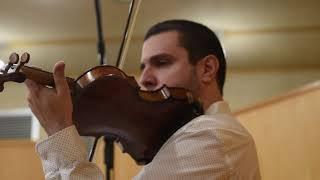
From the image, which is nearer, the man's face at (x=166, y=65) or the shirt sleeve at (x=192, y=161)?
the shirt sleeve at (x=192, y=161)

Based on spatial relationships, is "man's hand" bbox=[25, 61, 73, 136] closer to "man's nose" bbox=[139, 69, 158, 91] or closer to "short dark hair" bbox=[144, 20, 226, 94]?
"man's nose" bbox=[139, 69, 158, 91]

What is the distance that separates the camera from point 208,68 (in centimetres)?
126

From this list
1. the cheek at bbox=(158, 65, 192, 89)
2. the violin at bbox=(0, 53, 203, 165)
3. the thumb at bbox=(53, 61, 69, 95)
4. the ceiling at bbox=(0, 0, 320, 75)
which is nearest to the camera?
the thumb at bbox=(53, 61, 69, 95)

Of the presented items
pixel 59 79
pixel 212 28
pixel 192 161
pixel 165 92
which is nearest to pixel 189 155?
pixel 192 161

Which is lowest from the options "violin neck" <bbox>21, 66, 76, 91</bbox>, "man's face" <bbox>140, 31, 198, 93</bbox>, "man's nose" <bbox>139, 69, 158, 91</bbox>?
"man's nose" <bbox>139, 69, 158, 91</bbox>

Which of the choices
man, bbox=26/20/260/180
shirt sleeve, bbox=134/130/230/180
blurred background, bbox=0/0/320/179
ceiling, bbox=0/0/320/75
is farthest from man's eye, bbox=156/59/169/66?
ceiling, bbox=0/0/320/75

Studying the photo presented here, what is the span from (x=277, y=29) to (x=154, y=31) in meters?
1.93

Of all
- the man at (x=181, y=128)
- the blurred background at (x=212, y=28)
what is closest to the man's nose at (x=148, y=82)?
the man at (x=181, y=128)

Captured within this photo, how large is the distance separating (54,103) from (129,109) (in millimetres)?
249

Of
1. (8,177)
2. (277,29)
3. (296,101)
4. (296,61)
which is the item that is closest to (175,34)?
(296,101)

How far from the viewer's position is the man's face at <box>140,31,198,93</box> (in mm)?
1176

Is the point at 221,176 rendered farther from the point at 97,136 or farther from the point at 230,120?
the point at 97,136

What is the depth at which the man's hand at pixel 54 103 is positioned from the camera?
35.0 inches

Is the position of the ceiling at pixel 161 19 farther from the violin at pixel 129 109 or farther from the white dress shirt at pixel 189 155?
the white dress shirt at pixel 189 155
